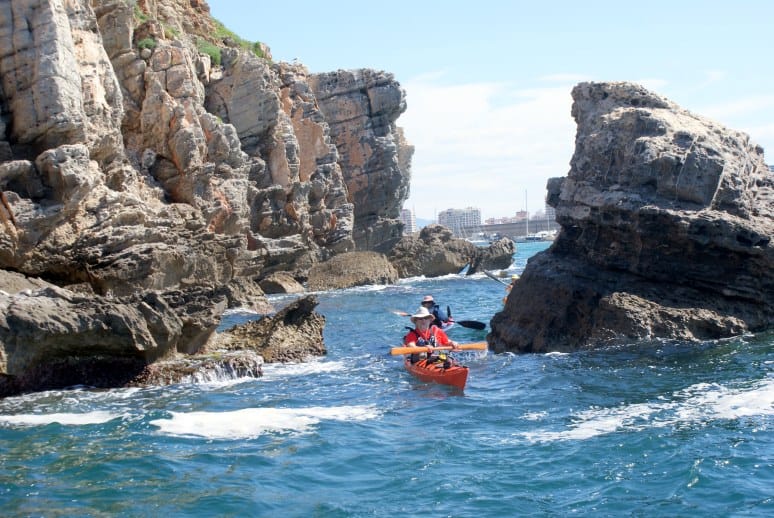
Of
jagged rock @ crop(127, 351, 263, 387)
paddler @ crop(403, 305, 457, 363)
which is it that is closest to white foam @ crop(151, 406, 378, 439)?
jagged rock @ crop(127, 351, 263, 387)

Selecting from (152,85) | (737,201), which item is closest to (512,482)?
(737,201)

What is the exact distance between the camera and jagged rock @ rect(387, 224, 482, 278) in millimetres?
50844

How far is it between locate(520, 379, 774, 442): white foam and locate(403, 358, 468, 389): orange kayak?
112 inches

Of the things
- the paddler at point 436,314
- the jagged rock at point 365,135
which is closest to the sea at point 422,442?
the paddler at point 436,314

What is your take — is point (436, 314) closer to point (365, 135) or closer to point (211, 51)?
point (211, 51)

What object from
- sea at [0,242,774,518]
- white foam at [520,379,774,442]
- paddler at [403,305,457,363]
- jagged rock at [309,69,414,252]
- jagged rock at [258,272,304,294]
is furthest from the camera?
jagged rock at [309,69,414,252]

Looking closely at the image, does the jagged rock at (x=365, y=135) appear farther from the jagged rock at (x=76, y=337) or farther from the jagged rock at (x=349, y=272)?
the jagged rock at (x=76, y=337)

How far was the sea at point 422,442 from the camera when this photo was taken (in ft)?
30.1

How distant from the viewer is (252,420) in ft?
42.2

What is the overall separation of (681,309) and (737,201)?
249cm

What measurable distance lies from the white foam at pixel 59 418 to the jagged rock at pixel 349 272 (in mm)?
29971

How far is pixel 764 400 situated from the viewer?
12617 millimetres

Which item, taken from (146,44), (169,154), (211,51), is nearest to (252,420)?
(169,154)

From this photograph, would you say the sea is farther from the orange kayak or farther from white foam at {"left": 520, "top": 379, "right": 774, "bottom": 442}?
the orange kayak
